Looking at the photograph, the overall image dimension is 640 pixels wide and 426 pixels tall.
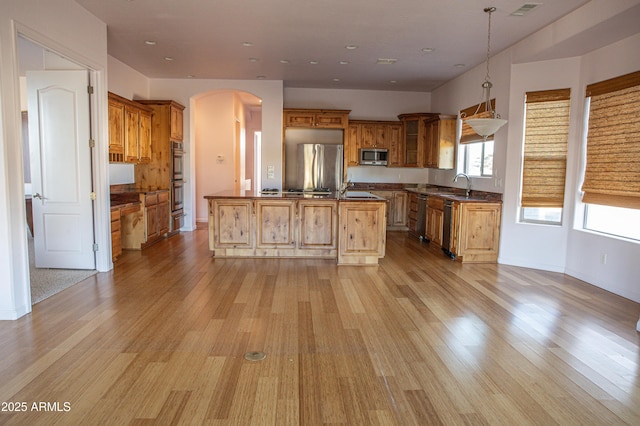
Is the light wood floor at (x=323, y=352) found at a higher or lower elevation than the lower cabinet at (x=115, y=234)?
lower

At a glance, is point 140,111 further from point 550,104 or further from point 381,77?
point 550,104

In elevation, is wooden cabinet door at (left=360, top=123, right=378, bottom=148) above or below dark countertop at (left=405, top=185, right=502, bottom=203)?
above

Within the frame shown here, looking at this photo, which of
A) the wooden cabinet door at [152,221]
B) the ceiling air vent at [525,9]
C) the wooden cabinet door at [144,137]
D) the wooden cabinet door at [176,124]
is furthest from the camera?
the wooden cabinet door at [176,124]

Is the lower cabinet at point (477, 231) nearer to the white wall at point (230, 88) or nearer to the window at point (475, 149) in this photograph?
the window at point (475, 149)

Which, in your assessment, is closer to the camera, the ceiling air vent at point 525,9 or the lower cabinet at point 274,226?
the ceiling air vent at point 525,9

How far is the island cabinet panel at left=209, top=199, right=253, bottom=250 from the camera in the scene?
6.16 metres

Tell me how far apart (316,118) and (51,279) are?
581cm

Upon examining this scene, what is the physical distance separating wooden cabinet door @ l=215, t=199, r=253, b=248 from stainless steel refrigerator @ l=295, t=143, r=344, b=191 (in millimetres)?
3180

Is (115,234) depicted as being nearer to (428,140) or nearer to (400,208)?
(400,208)

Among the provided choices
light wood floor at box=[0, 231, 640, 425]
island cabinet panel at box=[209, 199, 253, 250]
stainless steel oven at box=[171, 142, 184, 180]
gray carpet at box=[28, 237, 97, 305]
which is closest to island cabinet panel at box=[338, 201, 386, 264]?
light wood floor at box=[0, 231, 640, 425]

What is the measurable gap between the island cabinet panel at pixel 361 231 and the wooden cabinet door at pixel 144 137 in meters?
3.80

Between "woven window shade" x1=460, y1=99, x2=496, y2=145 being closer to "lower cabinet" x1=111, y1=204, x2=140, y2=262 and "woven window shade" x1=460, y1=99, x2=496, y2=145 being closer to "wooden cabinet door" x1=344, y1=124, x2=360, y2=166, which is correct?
"wooden cabinet door" x1=344, y1=124, x2=360, y2=166

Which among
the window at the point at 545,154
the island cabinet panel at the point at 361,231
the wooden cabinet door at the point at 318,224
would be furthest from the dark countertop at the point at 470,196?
the wooden cabinet door at the point at 318,224

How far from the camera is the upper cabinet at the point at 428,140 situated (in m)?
8.24
